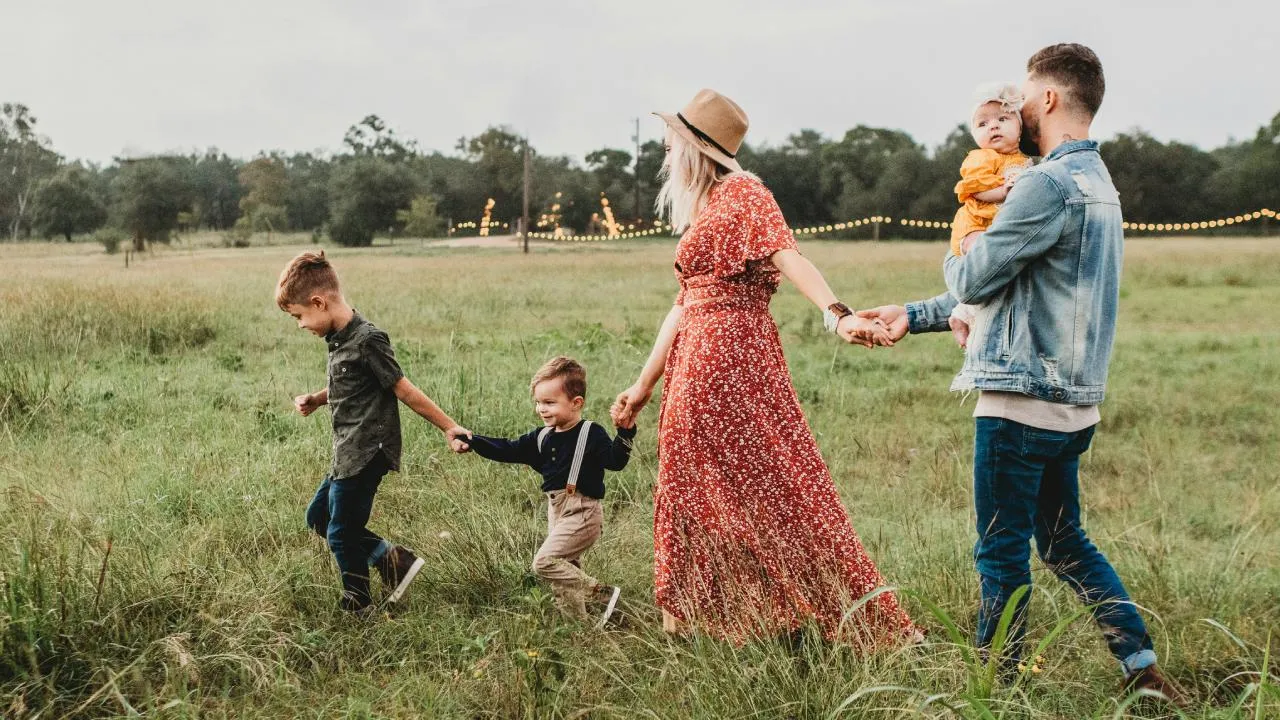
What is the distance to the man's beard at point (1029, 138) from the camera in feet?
9.36

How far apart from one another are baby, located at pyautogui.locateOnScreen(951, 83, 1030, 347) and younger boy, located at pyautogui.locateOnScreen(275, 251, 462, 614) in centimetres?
193

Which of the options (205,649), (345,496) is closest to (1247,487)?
(345,496)

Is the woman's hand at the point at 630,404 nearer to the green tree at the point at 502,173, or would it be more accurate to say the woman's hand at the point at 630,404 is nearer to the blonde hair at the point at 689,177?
the blonde hair at the point at 689,177

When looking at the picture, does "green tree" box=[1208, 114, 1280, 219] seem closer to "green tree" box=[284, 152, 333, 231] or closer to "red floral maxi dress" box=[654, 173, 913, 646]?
"green tree" box=[284, 152, 333, 231]

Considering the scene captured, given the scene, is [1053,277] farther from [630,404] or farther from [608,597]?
[608,597]

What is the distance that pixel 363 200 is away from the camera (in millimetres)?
45406

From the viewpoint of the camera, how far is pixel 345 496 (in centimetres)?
366

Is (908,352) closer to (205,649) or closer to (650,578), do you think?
(650,578)

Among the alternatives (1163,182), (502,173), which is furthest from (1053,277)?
(1163,182)

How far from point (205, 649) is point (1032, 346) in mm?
2763

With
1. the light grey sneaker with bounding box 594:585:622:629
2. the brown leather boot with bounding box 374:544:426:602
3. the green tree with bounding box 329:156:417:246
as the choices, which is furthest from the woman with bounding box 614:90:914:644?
the green tree with bounding box 329:156:417:246

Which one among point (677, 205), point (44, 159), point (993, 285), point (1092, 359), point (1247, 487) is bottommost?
point (1247, 487)

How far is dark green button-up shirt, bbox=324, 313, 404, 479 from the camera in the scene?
3.62 meters

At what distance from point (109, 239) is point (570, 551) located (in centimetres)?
2746
